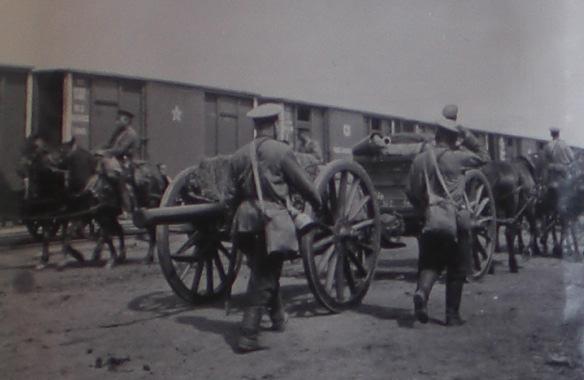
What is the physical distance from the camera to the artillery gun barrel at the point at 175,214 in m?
3.85

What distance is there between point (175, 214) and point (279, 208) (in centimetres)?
81

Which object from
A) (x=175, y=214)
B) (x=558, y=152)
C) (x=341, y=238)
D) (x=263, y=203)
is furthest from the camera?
(x=558, y=152)

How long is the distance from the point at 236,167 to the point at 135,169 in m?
3.98

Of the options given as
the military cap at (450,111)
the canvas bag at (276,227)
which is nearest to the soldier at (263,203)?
the canvas bag at (276,227)

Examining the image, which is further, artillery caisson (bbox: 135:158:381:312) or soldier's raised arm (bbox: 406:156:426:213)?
soldier's raised arm (bbox: 406:156:426:213)

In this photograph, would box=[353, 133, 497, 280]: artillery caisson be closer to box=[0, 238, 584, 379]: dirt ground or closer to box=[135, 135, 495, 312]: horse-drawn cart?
box=[0, 238, 584, 379]: dirt ground

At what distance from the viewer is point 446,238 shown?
13.6ft

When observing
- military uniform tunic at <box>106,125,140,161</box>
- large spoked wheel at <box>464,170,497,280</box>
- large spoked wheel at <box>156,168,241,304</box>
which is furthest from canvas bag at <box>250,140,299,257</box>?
military uniform tunic at <box>106,125,140,161</box>

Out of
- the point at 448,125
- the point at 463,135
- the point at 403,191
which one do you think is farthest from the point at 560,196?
the point at 448,125

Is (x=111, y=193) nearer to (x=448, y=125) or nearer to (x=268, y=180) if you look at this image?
(x=268, y=180)

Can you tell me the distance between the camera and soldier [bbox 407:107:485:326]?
4160 millimetres

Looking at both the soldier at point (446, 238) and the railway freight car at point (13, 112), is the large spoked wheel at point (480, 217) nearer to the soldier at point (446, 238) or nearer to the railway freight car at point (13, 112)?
the soldier at point (446, 238)

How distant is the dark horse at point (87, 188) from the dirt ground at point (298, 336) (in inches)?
59.4

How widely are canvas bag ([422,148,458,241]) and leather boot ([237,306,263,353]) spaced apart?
1.41 meters
